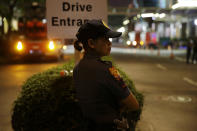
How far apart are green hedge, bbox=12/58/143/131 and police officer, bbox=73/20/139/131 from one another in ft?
5.33

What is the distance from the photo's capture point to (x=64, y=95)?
4441 millimetres

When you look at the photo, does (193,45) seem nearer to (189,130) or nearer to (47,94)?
(189,130)

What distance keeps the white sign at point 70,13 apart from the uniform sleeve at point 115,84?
8.20ft

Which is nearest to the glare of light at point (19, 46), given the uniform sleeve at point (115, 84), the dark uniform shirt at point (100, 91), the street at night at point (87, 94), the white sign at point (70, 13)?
the street at night at point (87, 94)

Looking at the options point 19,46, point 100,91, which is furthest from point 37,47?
point 100,91

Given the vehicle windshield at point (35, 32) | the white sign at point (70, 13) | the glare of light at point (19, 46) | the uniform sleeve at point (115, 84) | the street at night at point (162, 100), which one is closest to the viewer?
the uniform sleeve at point (115, 84)

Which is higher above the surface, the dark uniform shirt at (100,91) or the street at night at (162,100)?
the dark uniform shirt at (100,91)

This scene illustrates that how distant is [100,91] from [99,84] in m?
0.06

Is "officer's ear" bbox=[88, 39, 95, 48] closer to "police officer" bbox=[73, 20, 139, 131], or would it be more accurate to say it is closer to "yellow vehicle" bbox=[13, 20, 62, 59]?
"police officer" bbox=[73, 20, 139, 131]

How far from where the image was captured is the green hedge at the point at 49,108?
4418 mm

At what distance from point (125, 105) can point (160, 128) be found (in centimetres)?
446

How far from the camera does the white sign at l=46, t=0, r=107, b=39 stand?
4984 millimetres

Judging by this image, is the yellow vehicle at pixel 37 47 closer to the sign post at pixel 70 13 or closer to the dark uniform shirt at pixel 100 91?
the sign post at pixel 70 13

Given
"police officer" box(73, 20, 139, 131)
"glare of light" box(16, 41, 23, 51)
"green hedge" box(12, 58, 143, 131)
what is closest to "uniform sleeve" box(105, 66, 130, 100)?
"police officer" box(73, 20, 139, 131)
